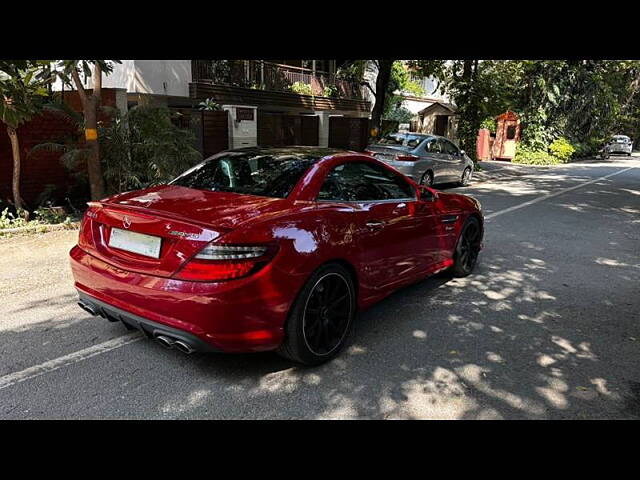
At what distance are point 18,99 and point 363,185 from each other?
5884 millimetres

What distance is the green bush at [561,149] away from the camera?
2856 cm

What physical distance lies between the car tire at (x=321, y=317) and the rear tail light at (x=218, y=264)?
49cm

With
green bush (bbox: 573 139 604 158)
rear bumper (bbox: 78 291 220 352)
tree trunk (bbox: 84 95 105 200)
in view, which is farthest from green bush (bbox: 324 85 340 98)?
rear bumper (bbox: 78 291 220 352)

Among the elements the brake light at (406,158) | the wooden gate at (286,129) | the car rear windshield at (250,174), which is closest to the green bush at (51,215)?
the car rear windshield at (250,174)

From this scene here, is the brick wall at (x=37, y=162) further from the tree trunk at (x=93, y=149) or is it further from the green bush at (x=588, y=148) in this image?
the green bush at (x=588, y=148)

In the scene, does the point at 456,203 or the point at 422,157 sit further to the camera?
the point at 422,157

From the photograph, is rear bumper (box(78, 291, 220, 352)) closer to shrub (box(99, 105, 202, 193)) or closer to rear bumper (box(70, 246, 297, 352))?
rear bumper (box(70, 246, 297, 352))

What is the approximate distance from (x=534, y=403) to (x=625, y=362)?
117cm

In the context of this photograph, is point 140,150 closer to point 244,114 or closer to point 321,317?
point 244,114

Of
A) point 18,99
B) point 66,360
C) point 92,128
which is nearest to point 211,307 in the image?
point 66,360

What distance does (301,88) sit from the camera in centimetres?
Answer: 1914

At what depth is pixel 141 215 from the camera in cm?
328

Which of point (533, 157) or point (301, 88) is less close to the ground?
point (301, 88)
